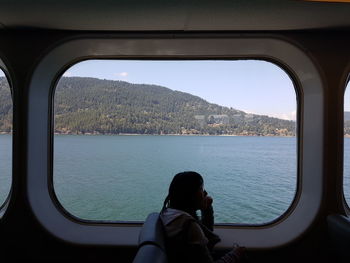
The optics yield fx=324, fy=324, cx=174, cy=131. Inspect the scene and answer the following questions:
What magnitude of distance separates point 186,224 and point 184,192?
18 centimetres

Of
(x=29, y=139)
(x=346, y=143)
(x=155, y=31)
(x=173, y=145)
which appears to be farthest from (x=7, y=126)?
(x=173, y=145)

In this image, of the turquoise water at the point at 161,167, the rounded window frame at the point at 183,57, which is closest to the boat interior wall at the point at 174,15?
the rounded window frame at the point at 183,57

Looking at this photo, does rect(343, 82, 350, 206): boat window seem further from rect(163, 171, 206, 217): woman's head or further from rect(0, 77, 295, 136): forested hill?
rect(0, 77, 295, 136): forested hill

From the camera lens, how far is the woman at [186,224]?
1429 millimetres

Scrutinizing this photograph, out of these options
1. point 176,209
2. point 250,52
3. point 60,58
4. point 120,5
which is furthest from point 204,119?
point 176,209

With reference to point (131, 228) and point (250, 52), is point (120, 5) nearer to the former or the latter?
point (250, 52)

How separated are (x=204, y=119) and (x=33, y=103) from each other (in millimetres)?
3738

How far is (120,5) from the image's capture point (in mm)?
2125

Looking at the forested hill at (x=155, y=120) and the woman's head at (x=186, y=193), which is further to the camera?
the forested hill at (x=155, y=120)

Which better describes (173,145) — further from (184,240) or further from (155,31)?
(184,240)

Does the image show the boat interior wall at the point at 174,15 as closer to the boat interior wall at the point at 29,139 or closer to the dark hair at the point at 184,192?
the boat interior wall at the point at 29,139

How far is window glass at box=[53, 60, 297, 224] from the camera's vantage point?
677 centimetres

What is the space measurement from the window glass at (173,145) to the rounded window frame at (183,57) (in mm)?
183

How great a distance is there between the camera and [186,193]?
161cm
